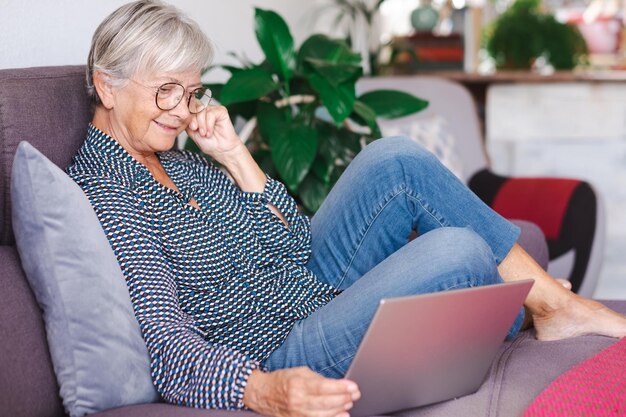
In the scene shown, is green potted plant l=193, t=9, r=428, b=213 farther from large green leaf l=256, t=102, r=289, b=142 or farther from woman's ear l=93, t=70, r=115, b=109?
woman's ear l=93, t=70, r=115, b=109

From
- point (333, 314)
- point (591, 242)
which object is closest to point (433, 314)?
point (333, 314)

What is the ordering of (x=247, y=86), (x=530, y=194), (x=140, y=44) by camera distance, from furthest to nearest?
(x=530, y=194), (x=247, y=86), (x=140, y=44)

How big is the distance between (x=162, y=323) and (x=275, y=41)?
113 centimetres

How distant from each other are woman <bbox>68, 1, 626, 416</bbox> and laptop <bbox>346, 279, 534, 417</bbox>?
0.23ft

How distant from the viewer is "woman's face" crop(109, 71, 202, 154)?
152 cm

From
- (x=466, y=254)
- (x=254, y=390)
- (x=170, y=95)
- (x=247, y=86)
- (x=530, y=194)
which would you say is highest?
(x=170, y=95)

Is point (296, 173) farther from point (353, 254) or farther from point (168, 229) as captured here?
point (168, 229)

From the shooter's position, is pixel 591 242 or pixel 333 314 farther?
pixel 591 242

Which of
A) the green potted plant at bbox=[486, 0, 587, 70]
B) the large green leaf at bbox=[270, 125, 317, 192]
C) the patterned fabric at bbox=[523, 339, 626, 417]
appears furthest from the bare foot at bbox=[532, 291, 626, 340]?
the green potted plant at bbox=[486, 0, 587, 70]

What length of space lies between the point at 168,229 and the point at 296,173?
662 mm

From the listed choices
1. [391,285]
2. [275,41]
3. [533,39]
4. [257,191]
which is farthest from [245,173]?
[533,39]

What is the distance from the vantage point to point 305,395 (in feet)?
3.82

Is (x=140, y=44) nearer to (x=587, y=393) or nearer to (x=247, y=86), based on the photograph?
(x=247, y=86)

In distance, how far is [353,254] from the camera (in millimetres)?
1696
